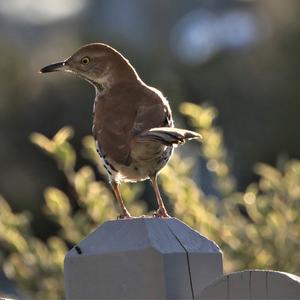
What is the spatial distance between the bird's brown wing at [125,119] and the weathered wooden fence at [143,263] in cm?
108

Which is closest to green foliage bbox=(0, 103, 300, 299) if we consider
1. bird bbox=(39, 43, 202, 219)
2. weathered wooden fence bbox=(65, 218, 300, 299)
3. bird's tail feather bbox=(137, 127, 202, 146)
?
bird bbox=(39, 43, 202, 219)

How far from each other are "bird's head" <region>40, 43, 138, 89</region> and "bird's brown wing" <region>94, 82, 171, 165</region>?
12.3 inches

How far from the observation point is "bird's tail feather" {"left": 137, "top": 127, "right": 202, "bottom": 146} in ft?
12.2

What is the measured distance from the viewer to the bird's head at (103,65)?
4746 mm

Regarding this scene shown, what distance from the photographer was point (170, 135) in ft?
12.5

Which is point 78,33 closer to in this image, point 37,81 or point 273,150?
point 37,81

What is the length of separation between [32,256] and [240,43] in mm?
16126

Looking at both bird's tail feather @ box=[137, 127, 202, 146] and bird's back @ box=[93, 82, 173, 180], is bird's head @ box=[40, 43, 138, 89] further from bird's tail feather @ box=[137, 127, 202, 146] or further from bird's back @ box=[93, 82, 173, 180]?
bird's tail feather @ box=[137, 127, 202, 146]

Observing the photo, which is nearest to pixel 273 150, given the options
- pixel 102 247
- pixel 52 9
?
pixel 102 247

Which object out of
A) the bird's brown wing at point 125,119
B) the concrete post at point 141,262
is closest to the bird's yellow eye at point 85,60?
the bird's brown wing at point 125,119

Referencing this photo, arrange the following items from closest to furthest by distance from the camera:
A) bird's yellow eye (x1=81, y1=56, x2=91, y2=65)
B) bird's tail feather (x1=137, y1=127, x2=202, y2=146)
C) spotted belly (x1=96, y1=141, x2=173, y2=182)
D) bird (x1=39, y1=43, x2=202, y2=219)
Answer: bird's tail feather (x1=137, y1=127, x2=202, y2=146) < bird (x1=39, y1=43, x2=202, y2=219) < spotted belly (x1=96, y1=141, x2=173, y2=182) < bird's yellow eye (x1=81, y1=56, x2=91, y2=65)

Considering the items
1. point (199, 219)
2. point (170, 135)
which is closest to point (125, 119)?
point (170, 135)

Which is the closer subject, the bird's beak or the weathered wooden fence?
the weathered wooden fence

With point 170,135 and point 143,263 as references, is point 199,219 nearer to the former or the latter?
point 170,135
